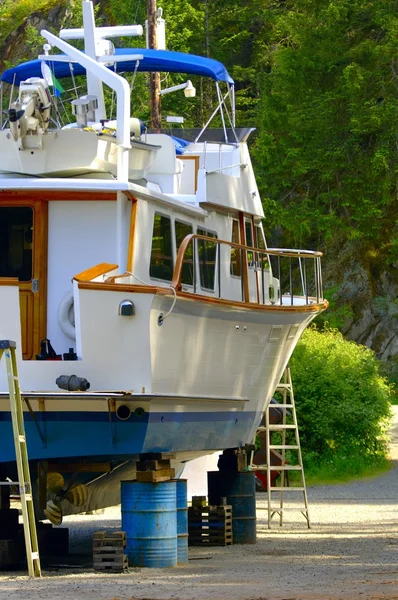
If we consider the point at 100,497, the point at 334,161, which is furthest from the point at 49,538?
the point at 334,161

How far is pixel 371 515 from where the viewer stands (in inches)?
796

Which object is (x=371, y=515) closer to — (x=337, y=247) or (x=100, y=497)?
(x=100, y=497)

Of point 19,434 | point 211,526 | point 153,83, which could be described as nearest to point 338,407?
point 153,83

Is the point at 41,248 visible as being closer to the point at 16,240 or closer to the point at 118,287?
the point at 16,240

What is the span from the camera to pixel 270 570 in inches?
518

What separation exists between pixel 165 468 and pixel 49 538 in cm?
284

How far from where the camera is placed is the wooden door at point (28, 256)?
44.3 feet

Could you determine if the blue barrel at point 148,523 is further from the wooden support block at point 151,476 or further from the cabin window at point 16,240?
the cabin window at point 16,240

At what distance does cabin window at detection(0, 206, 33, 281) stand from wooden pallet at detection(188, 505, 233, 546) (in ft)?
15.0

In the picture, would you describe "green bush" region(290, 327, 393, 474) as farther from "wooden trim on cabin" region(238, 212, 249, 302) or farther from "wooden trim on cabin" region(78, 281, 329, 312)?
"wooden trim on cabin" region(78, 281, 329, 312)

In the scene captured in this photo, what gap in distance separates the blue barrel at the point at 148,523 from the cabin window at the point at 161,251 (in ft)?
7.52

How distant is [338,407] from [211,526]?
10.4m

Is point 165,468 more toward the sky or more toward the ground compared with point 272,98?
more toward the ground

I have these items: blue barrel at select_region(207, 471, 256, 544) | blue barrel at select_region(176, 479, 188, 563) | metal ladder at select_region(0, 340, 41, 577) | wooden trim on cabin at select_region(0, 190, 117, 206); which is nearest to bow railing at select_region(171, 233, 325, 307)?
wooden trim on cabin at select_region(0, 190, 117, 206)
